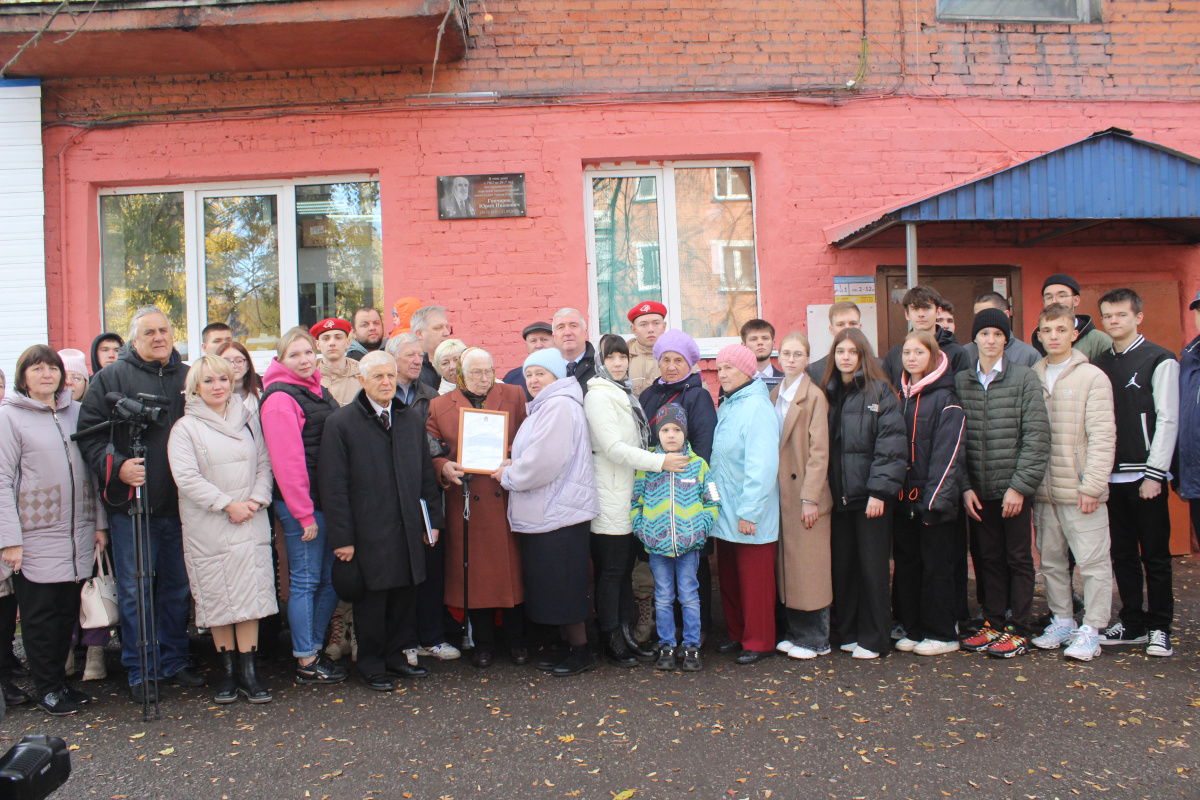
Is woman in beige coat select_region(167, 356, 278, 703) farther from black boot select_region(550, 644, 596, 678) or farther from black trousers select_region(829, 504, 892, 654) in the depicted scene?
black trousers select_region(829, 504, 892, 654)

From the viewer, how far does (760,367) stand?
577 centimetres

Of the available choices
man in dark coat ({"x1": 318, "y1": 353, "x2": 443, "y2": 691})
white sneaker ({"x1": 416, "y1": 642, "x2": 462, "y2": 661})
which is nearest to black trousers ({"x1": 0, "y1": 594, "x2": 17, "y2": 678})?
man in dark coat ({"x1": 318, "y1": 353, "x2": 443, "y2": 691})

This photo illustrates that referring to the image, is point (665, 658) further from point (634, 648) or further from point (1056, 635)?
point (1056, 635)

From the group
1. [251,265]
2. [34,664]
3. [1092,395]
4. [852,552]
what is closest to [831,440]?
[852,552]

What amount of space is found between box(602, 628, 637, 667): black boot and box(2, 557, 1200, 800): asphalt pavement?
0.10 metres

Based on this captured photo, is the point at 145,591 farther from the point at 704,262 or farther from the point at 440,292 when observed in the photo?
the point at 704,262

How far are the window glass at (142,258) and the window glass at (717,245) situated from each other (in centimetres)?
450

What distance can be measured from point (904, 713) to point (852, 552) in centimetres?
110

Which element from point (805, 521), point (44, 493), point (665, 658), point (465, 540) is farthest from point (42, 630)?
point (805, 521)

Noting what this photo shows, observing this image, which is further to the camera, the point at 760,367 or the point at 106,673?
the point at 760,367

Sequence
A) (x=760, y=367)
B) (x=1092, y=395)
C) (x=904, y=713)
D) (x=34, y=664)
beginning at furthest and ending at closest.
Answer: (x=760, y=367), (x=1092, y=395), (x=34, y=664), (x=904, y=713)

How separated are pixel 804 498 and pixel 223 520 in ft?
10.6

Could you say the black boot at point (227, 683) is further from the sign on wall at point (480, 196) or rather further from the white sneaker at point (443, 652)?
the sign on wall at point (480, 196)

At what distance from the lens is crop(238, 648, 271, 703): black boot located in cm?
424
